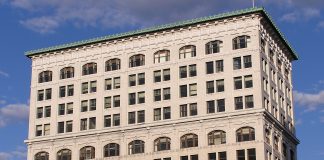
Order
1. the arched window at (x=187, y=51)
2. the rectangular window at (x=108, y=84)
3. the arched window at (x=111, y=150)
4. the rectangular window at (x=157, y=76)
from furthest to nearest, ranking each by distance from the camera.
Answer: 1. the rectangular window at (x=108, y=84)
2. the rectangular window at (x=157, y=76)
3. the arched window at (x=111, y=150)
4. the arched window at (x=187, y=51)

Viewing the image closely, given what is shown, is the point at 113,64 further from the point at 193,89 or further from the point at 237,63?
the point at 237,63

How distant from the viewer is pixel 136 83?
10425 centimetres

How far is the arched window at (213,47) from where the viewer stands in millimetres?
99938

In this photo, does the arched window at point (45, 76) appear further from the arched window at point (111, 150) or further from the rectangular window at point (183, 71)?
the rectangular window at point (183, 71)

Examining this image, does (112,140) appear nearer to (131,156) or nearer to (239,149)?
(131,156)

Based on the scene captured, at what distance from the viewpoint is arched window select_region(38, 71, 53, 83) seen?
11125 centimetres

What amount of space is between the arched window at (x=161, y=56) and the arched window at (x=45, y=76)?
18.8m

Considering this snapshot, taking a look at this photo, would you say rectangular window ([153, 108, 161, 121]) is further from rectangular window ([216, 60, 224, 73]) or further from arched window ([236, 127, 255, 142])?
arched window ([236, 127, 255, 142])

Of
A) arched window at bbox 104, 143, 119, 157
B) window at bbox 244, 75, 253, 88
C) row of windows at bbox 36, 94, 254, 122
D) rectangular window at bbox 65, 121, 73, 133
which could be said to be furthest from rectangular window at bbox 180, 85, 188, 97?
rectangular window at bbox 65, 121, 73, 133

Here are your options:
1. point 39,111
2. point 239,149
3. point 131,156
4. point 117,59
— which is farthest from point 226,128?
point 39,111

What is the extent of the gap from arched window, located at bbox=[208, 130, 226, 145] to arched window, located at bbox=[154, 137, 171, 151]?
252 inches

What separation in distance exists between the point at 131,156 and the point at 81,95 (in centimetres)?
1368

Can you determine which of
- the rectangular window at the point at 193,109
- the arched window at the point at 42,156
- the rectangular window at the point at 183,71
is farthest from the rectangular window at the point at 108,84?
the rectangular window at the point at 193,109

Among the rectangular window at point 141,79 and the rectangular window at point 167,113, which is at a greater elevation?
the rectangular window at point 141,79
